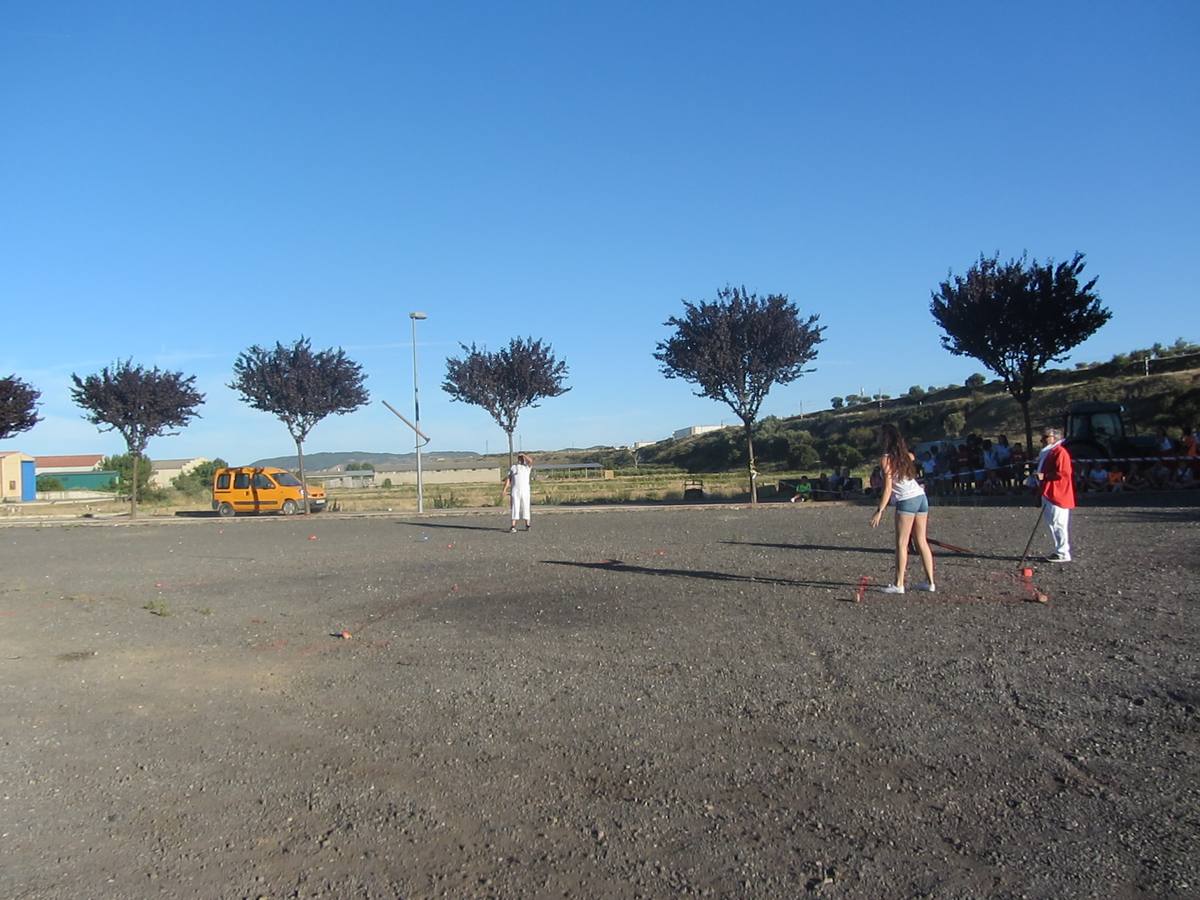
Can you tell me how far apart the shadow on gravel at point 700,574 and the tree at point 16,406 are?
32.9 m

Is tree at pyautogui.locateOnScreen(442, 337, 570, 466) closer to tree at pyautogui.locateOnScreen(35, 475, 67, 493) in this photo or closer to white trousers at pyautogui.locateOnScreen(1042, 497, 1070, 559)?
white trousers at pyautogui.locateOnScreen(1042, 497, 1070, 559)

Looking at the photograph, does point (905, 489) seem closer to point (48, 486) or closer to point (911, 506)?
point (911, 506)

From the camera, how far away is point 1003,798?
3.86 metres

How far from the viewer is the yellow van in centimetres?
3234

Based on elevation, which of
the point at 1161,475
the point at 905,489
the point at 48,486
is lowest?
the point at 1161,475

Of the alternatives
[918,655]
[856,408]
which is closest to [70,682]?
[918,655]

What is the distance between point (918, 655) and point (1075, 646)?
1.14 meters

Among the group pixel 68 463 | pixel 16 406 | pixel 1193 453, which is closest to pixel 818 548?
pixel 1193 453

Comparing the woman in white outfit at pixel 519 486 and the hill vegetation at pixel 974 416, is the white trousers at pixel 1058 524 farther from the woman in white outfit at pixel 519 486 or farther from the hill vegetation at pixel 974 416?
the hill vegetation at pixel 974 416

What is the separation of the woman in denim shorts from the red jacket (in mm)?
2279

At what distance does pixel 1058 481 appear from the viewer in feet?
34.1

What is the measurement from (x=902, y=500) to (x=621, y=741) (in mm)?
5141

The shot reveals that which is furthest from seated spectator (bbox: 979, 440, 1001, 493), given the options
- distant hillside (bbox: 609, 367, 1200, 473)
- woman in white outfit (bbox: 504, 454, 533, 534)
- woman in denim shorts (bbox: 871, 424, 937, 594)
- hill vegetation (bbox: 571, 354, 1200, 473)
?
woman in denim shorts (bbox: 871, 424, 937, 594)

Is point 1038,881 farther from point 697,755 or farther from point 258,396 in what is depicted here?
point 258,396
